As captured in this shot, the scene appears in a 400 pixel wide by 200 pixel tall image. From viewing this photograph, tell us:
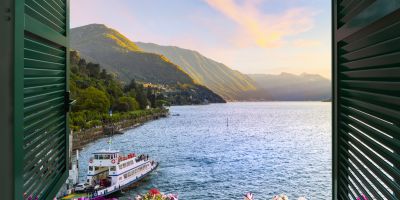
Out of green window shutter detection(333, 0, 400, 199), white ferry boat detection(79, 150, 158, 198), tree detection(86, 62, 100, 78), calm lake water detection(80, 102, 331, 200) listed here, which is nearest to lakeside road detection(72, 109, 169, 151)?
calm lake water detection(80, 102, 331, 200)

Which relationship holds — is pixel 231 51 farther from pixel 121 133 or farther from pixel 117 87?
pixel 121 133

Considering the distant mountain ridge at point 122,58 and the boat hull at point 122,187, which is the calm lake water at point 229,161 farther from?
the distant mountain ridge at point 122,58

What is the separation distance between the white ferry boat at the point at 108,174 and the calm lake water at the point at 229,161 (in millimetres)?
514

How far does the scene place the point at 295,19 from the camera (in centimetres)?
7756

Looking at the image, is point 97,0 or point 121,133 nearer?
point 121,133

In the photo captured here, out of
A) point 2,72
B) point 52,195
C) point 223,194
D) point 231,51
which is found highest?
point 231,51

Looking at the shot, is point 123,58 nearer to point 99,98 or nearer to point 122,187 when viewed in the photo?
point 99,98

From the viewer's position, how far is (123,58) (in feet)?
217

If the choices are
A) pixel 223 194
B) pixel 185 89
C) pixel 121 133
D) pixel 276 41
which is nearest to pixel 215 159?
pixel 223 194

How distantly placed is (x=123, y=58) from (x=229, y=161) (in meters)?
46.4

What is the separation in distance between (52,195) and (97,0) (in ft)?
211

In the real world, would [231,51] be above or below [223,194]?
above

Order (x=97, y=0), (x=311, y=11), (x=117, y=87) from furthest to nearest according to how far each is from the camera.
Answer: (x=311, y=11) → (x=97, y=0) → (x=117, y=87)

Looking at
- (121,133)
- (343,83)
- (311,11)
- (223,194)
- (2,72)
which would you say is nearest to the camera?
(2,72)
